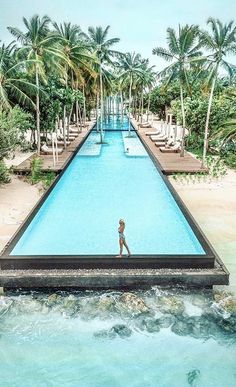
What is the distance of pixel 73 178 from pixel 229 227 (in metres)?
9.87

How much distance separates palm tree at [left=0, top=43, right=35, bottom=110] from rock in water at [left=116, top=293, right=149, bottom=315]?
13.4 m

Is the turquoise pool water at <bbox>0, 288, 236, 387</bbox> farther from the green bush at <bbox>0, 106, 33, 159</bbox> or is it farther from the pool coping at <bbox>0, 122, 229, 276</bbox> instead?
Result: the green bush at <bbox>0, 106, 33, 159</bbox>

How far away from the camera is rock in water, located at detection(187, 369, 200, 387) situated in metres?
7.04

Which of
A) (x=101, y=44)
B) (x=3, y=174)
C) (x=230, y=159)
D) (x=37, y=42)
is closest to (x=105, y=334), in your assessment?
(x=3, y=174)

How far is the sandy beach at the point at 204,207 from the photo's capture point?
485 inches

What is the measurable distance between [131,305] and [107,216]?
5.54m

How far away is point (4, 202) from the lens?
1584cm

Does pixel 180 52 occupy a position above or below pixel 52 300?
above

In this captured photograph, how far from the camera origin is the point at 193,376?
7188mm

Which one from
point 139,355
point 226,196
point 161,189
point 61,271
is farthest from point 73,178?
point 139,355

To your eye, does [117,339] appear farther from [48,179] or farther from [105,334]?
[48,179]

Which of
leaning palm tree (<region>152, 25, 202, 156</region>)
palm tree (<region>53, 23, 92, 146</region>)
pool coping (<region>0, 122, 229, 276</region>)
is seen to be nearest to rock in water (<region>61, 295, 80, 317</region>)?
pool coping (<region>0, 122, 229, 276</region>)

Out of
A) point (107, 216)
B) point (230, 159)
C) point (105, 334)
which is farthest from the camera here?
point (230, 159)

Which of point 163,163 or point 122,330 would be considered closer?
point 122,330
